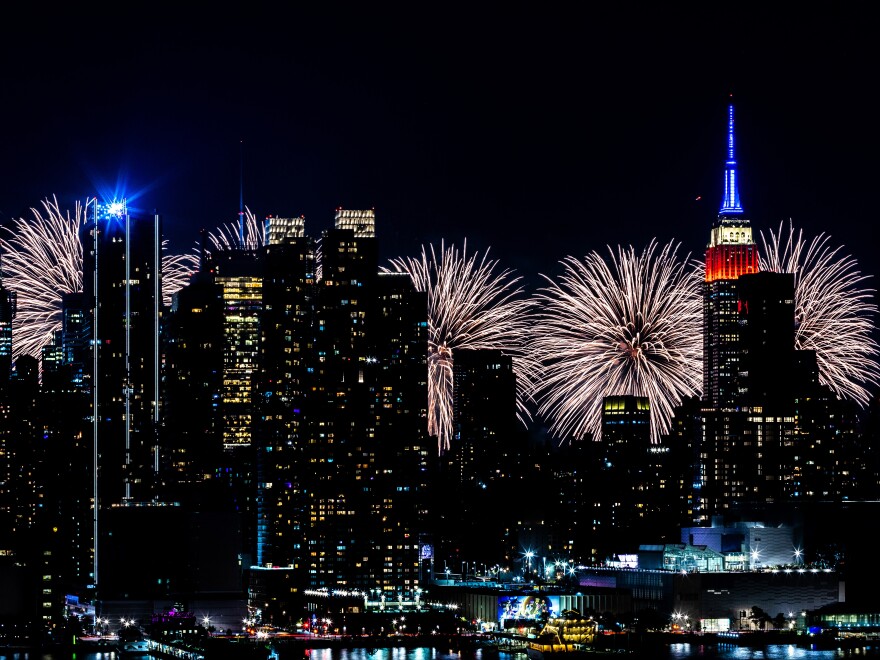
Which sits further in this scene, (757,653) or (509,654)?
(757,653)

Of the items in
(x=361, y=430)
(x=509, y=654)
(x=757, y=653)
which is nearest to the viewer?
(x=509, y=654)

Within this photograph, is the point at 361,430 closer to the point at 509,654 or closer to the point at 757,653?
the point at 509,654

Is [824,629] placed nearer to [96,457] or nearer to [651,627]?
[651,627]

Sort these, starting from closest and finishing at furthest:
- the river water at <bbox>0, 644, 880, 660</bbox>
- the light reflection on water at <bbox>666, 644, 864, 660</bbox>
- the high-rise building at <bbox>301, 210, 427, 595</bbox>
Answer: the river water at <bbox>0, 644, 880, 660</bbox>, the light reflection on water at <bbox>666, 644, 864, 660</bbox>, the high-rise building at <bbox>301, 210, 427, 595</bbox>

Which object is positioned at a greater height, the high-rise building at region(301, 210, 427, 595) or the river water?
the high-rise building at region(301, 210, 427, 595)

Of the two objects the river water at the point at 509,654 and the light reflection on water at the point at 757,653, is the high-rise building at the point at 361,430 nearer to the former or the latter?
the river water at the point at 509,654

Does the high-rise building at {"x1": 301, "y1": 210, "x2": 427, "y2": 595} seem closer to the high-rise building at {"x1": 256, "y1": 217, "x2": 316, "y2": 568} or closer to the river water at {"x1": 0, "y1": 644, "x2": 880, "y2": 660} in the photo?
the high-rise building at {"x1": 256, "y1": 217, "x2": 316, "y2": 568}

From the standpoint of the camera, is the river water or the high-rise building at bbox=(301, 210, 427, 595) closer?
the river water

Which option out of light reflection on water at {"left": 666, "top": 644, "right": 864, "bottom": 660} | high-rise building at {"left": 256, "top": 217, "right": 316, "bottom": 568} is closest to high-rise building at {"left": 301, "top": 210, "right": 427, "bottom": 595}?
high-rise building at {"left": 256, "top": 217, "right": 316, "bottom": 568}

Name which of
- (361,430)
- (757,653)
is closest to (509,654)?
(757,653)

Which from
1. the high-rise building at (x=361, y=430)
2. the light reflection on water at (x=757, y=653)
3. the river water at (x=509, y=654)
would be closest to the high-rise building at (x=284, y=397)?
the high-rise building at (x=361, y=430)

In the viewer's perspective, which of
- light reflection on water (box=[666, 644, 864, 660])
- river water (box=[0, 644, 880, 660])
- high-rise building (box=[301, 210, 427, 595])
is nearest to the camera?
river water (box=[0, 644, 880, 660])
